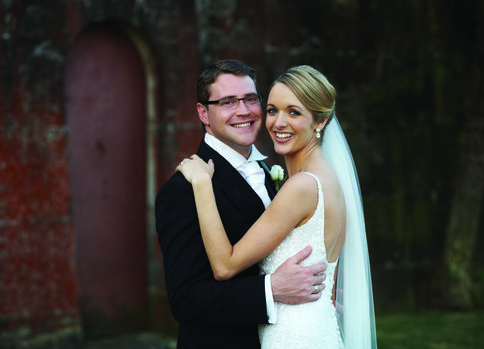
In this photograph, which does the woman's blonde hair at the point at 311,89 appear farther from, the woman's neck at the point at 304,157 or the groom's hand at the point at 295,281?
the groom's hand at the point at 295,281

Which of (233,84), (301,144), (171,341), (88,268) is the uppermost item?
(233,84)

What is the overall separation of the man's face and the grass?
12.7 feet

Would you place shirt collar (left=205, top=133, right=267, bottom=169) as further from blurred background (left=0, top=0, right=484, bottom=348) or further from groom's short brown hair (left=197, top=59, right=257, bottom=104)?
blurred background (left=0, top=0, right=484, bottom=348)

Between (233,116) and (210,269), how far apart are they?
860 millimetres

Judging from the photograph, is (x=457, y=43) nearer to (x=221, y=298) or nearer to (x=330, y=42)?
(x=330, y=42)

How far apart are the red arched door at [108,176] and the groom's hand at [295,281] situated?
369cm

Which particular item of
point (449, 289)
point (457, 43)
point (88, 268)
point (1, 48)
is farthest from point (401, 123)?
point (1, 48)

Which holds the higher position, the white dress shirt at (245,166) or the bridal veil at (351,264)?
the white dress shirt at (245,166)

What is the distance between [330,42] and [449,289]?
3458 mm

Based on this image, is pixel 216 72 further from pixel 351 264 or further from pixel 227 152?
pixel 351 264

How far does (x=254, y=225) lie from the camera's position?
2898 millimetres

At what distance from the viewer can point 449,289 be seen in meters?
7.69

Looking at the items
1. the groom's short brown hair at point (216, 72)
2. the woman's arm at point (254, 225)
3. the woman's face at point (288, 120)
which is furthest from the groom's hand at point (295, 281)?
the groom's short brown hair at point (216, 72)

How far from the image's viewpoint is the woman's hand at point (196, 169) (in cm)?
293
